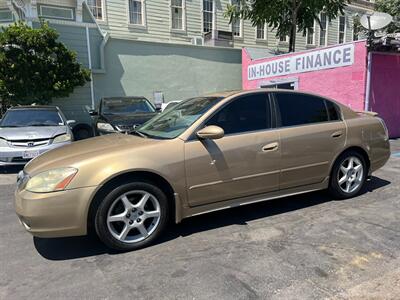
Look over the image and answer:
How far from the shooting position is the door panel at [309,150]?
4258mm

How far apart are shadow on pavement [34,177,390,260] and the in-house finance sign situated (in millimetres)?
6259

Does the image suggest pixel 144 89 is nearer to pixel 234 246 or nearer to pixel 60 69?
pixel 60 69

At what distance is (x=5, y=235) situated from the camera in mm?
4047

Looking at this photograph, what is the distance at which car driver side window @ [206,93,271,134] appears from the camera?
3988mm

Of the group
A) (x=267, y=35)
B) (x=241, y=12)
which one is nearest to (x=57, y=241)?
(x=241, y=12)

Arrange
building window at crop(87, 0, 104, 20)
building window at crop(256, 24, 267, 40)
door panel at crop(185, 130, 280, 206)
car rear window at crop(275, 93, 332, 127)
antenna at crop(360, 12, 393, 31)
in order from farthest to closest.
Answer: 1. building window at crop(256, 24, 267, 40)
2. building window at crop(87, 0, 104, 20)
3. antenna at crop(360, 12, 393, 31)
4. car rear window at crop(275, 93, 332, 127)
5. door panel at crop(185, 130, 280, 206)

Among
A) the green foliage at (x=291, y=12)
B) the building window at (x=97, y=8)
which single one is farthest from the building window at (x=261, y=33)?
the building window at (x=97, y=8)

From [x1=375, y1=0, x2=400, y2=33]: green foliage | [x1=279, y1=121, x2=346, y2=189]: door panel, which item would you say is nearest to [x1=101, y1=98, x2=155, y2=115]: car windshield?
[x1=279, y1=121, x2=346, y2=189]: door panel

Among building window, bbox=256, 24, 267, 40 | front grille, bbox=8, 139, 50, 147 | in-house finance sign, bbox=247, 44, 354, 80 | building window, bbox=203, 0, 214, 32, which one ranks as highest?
building window, bbox=203, 0, 214, 32

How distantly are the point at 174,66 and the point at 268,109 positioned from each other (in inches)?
489

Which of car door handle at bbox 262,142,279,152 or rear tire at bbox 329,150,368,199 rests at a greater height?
car door handle at bbox 262,142,279,152

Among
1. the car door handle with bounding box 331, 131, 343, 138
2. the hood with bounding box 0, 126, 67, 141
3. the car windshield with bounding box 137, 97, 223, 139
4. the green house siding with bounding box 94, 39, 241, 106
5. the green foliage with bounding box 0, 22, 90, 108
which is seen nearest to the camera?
the car windshield with bounding box 137, 97, 223, 139

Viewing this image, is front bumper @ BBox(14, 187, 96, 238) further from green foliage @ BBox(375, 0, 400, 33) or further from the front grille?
green foliage @ BBox(375, 0, 400, 33)

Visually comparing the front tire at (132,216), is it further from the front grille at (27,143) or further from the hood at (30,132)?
the hood at (30,132)
